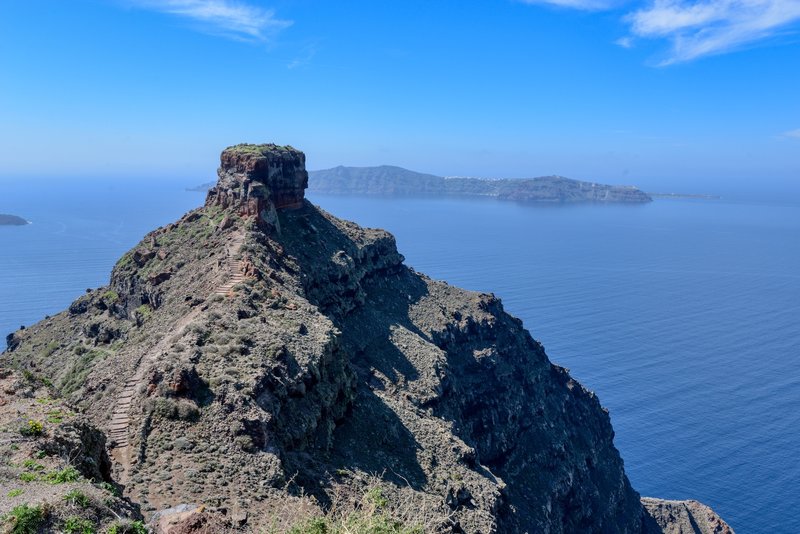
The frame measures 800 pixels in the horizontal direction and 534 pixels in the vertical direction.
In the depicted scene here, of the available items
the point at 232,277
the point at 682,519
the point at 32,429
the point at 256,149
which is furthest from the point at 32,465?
the point at 682,519

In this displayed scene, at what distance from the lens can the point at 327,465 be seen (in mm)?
35125

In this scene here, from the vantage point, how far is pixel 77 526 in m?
17.9

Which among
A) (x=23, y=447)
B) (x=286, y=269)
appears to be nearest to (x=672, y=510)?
(x=286, y=269)

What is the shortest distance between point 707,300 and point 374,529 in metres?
179

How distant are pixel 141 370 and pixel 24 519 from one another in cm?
2113

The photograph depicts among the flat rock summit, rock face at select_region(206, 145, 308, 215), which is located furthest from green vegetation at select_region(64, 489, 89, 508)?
rock face at select_region(206, 145, 308, 215)

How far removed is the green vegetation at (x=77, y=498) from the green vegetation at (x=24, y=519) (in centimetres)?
107

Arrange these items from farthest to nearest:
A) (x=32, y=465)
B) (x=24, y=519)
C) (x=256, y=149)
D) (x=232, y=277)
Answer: (x=256, y=149) < (x=232, y=277) < (x=32, y=465) < (x=24, y=519)

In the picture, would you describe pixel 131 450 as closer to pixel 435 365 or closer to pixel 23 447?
pixel 23 447

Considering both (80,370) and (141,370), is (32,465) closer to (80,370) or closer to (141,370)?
(141,370)

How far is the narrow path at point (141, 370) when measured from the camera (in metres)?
30.2

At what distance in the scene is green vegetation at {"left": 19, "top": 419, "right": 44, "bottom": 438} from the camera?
23.1 m

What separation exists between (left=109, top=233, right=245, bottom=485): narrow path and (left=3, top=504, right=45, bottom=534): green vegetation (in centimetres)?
1065

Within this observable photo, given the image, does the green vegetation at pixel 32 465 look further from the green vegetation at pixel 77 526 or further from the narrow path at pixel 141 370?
the narrow path at pixel 141 370
